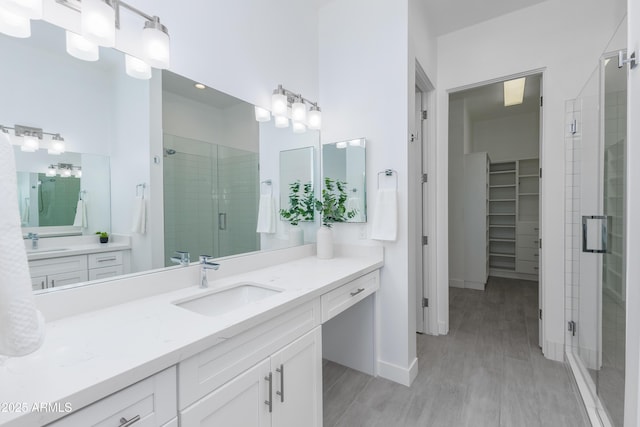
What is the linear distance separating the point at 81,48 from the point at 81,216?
26.1 inches

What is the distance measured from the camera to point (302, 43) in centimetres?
232

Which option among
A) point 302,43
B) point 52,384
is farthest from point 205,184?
point 302,43

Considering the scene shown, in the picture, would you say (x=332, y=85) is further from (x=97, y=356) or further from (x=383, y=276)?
(x=97, y=356)

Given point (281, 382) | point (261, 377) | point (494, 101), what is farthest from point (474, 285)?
point (261, 377)

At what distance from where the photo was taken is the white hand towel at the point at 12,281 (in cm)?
54

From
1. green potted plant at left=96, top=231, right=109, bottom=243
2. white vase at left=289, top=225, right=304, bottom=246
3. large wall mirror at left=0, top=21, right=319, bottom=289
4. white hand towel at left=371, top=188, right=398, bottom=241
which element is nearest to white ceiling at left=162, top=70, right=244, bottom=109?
large wall mirror at left=0, top=21, right=319, bottom=289

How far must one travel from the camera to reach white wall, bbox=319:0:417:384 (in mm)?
2053

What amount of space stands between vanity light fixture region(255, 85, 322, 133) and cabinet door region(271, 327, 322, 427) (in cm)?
143

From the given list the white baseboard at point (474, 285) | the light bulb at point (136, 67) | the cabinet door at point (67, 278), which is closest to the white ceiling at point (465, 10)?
the light bulb at point (136, 67)

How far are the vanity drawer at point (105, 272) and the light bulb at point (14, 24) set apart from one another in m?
0.88

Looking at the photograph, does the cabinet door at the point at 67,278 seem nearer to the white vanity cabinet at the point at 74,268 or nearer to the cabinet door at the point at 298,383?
the white vanity cabinet at the point at 74,268

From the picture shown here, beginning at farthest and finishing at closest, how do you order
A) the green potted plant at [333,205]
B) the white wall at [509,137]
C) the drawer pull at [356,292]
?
the white wall at [509,137]
the green potted plant at [333,205]
the drawer pull at [356,292]

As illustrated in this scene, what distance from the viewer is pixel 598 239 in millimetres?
1741

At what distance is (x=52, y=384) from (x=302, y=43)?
96.8 inches
